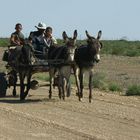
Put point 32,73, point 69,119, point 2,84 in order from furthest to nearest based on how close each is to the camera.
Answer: point 2,84, point 32,73, point 69,119

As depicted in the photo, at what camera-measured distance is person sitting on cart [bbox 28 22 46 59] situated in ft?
75.6

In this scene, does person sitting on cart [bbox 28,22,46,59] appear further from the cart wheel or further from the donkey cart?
the cart wheel

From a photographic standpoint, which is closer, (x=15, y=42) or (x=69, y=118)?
(x=69, y=118)

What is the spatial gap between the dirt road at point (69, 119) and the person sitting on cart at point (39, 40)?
1612mm

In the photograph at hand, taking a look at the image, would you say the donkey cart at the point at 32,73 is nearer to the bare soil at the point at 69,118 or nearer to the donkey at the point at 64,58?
the donkey at the point at 64,58

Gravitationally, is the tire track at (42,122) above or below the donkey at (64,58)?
below

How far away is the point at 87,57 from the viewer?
21.7 metres

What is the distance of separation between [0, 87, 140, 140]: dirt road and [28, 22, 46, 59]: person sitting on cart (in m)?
1.61

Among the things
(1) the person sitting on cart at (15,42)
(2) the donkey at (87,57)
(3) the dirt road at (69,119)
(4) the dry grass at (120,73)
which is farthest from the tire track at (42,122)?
(4) the dry grass at (120,73)

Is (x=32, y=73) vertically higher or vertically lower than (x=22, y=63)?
lower

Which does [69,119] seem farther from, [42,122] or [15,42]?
[15,42]

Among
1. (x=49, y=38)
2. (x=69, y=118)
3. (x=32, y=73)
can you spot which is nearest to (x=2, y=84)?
(x=32, y=73)

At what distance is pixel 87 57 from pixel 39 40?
2.25 m

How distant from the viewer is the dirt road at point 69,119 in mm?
15336
